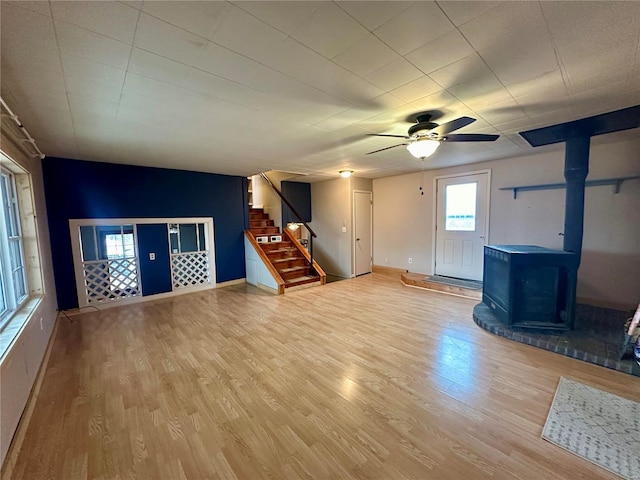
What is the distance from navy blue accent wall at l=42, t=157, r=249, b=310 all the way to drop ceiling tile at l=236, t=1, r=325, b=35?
4.60 m

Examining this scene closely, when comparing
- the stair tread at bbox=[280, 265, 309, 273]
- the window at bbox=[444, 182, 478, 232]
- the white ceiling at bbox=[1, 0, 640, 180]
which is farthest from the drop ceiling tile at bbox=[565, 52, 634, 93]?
the stair tread at bbox=[280, 265, 309, 273]

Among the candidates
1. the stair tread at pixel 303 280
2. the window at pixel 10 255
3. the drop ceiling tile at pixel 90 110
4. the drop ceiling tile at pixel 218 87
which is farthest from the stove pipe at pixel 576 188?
the window at pixel 10 255

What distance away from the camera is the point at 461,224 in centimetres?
548

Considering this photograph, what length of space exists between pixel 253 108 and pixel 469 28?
175cm

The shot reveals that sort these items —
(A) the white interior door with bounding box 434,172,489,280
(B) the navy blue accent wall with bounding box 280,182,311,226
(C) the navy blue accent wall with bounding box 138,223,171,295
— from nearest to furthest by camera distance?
(C) the navy blue accent wall with bounding box 138,223,171,295, (A) the white interior door with bounding box 434,172,489,280, (B) the navy blue accent wall with bounding box 280,182,311,226

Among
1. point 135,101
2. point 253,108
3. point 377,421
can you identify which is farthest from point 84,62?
point 377,421

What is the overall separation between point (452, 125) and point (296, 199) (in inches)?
206

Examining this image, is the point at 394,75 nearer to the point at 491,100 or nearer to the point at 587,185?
the point at 491,100

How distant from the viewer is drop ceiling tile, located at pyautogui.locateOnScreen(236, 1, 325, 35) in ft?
4.17

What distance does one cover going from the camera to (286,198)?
7121mm

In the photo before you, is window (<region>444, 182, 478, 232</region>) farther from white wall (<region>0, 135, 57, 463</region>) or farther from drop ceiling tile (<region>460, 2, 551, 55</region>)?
white wall (<region>0, 135, 57, 463</region>)

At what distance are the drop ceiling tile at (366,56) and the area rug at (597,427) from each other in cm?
275

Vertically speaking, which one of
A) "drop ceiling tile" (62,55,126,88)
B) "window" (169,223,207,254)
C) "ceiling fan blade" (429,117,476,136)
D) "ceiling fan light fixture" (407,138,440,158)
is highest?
"drop ceiling tile" (62,55,126,88)

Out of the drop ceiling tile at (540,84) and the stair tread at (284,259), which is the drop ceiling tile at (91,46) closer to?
the drop ceiling tile at (540,84)
